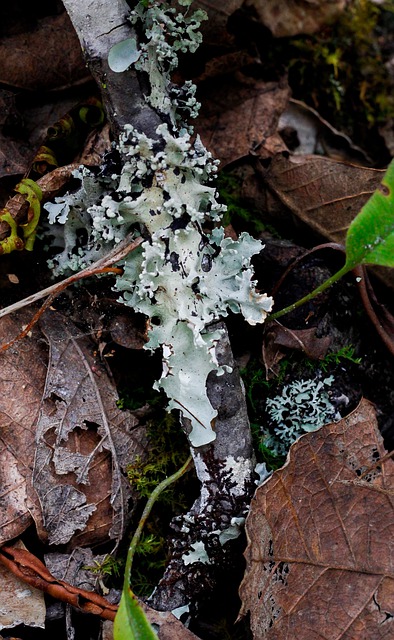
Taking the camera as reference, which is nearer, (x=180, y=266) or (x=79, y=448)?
(x=180, y=266)

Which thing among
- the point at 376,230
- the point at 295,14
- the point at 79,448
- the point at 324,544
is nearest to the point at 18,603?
the point at 79,448

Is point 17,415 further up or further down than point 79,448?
further up

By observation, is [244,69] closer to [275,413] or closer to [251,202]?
[251,202]

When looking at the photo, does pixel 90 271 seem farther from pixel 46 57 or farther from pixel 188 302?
pixel 46 57

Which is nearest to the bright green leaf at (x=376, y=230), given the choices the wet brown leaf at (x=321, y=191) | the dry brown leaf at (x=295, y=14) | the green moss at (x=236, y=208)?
the wet brown leaf at (x=321, y=191)

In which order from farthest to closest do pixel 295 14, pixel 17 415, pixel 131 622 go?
pixel 295 14, pixel 17 415, pixel 131 622

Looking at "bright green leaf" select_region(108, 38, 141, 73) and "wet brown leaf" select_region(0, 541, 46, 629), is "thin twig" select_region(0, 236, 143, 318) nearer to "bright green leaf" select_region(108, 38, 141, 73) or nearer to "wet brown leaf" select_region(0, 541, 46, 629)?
"bright green leaf" select_region(108, 38, 141, 73)
